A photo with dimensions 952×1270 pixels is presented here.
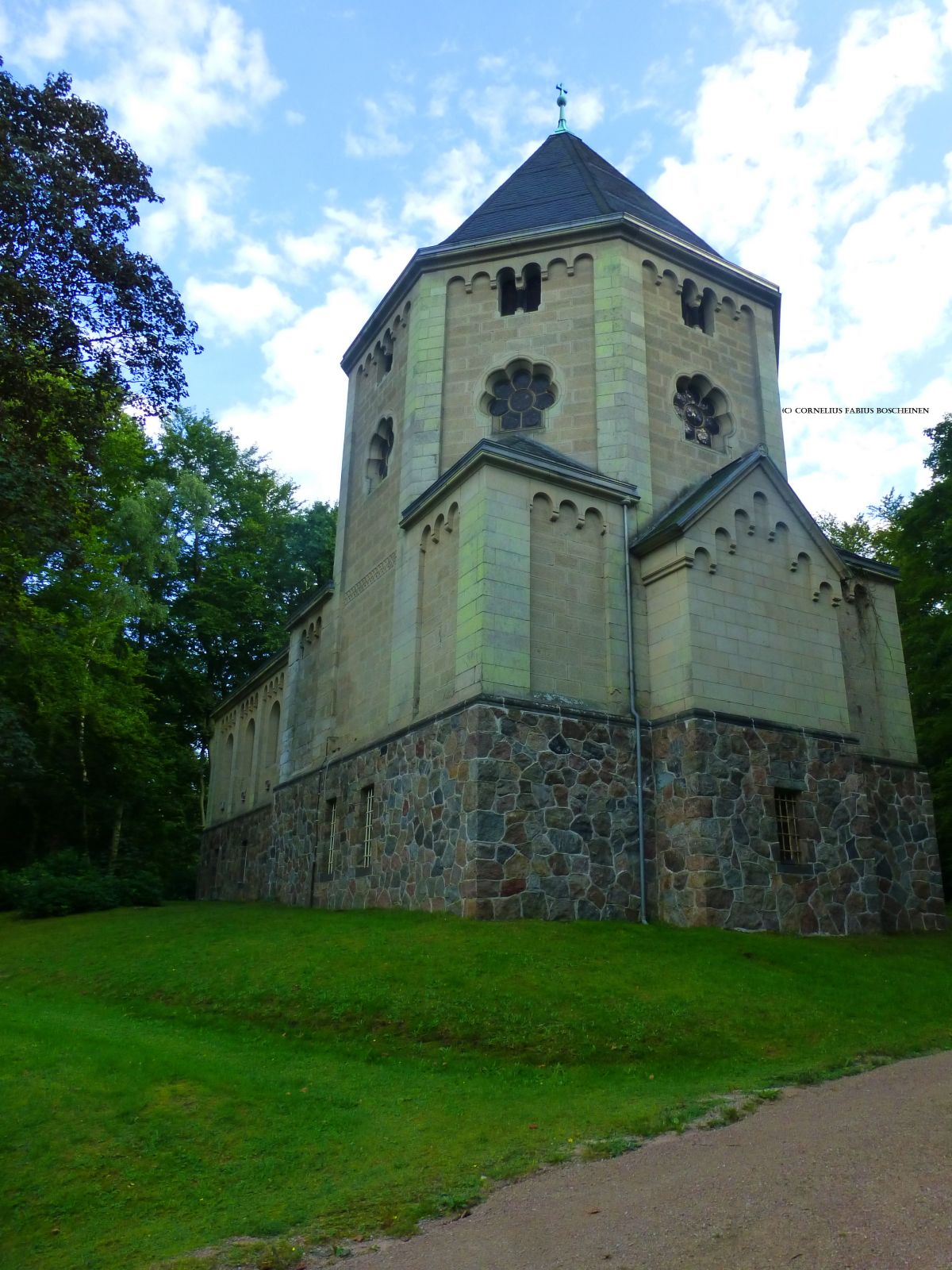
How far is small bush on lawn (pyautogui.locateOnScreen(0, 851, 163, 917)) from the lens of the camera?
21484 mm

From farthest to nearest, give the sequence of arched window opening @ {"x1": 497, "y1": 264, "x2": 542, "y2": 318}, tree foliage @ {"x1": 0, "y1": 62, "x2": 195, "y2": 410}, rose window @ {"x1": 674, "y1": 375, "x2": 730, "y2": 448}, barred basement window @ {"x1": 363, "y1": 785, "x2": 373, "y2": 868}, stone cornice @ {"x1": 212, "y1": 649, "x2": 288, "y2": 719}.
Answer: stone cornice @ {"x1": 212, "y1": 649, "x2": 288, "y2": 719}
arched window opening @ {"x1": 497, "y1": 264, "x2": 542, "y2": 318}
rose window @ {"x1": 674, "y1": 375, "x2": 730, "y2": 448}
barred basement window @ {"x1": 363, "y1": 785, "x2": 373, "y2": 868}
tree foliage @ {"x1": 0, "y1": 62, "x2": 195, "y2": 410}

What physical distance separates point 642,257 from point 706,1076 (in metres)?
16.9

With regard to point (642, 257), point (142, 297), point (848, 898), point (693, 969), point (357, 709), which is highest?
point (642, 257)

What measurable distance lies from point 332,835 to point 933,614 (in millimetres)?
17164

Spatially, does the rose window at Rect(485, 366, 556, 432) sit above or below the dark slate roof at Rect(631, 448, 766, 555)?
above

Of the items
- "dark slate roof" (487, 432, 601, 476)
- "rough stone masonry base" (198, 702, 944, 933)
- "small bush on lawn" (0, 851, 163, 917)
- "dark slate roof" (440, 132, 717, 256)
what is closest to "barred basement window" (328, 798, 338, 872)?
"rough stone masonry base" (198, 702, 944, 933)

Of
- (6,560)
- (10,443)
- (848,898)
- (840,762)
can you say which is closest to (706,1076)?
(848,898)

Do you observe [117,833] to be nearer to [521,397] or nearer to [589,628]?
[521,397]

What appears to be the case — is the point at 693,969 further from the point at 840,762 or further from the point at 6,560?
the point at 6,560

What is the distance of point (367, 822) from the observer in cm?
1862

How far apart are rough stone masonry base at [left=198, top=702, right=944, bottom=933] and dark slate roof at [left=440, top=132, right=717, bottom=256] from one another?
11690 mm

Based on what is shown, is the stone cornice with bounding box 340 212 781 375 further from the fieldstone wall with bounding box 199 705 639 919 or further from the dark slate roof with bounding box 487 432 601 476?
the fieldstone wall with bounding box 199 705 639 919

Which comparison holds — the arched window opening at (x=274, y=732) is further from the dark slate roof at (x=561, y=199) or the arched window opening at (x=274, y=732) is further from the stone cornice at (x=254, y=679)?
the dark slate roof at (x=561, y=199)

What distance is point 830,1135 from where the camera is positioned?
6.86m
